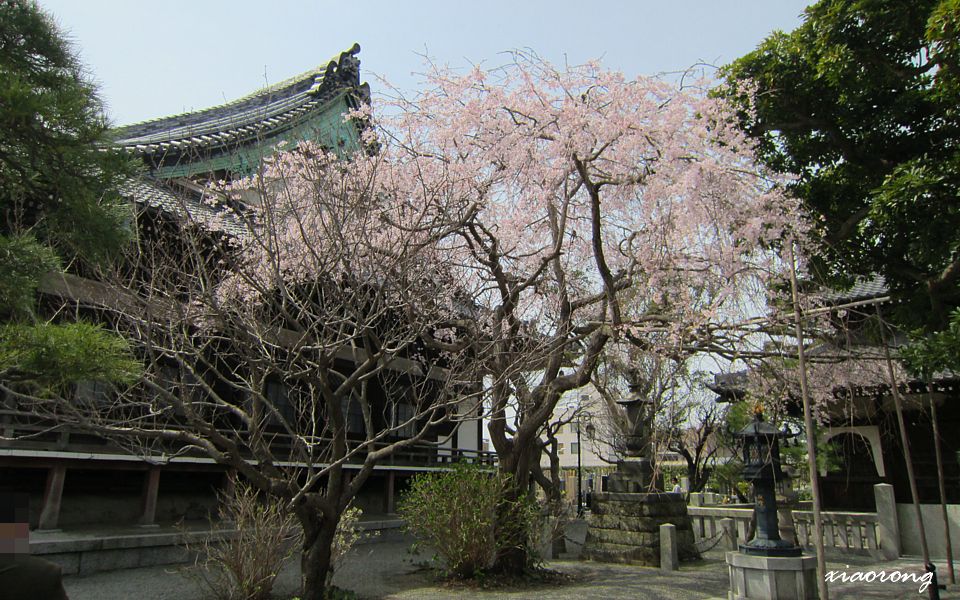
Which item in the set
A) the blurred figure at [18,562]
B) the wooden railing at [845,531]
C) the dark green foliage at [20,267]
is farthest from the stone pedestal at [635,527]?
the dark green foliage at [20,267]

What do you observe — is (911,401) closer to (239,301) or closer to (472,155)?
(472,155)

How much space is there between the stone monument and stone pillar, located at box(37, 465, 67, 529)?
10074 millimetres

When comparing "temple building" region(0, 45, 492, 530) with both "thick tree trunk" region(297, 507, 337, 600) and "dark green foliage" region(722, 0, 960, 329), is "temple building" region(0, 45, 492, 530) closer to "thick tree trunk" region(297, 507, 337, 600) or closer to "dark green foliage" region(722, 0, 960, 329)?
"thick tree trunk" region(297, 507, 337, 600)

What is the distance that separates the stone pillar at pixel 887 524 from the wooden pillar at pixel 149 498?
580 inches

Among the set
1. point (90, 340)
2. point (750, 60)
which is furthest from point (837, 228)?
point (90, 340)

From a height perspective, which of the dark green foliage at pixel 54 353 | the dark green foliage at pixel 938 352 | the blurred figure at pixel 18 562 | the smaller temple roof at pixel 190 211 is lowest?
the blurred figure at pixel 18 562

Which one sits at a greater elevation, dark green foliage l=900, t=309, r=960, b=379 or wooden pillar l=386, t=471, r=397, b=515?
dark green foliage l=900, t=309, r=960, b=379

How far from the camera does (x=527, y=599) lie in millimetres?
8117

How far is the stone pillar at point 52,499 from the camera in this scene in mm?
9891

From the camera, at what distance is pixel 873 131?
8906mm

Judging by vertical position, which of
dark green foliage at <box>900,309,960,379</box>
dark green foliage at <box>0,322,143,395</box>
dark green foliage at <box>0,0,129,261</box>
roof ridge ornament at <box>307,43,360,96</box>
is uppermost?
roof ridge ornament at <box>307,43,360,96</box>

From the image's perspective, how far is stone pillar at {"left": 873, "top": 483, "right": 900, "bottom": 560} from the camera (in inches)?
473

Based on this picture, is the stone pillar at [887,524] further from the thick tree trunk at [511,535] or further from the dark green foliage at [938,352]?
the thick tree trunk at [511,535]

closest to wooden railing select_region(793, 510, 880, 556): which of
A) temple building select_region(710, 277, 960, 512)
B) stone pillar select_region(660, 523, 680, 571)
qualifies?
temple building select_region(710, 277, 960, 512)
